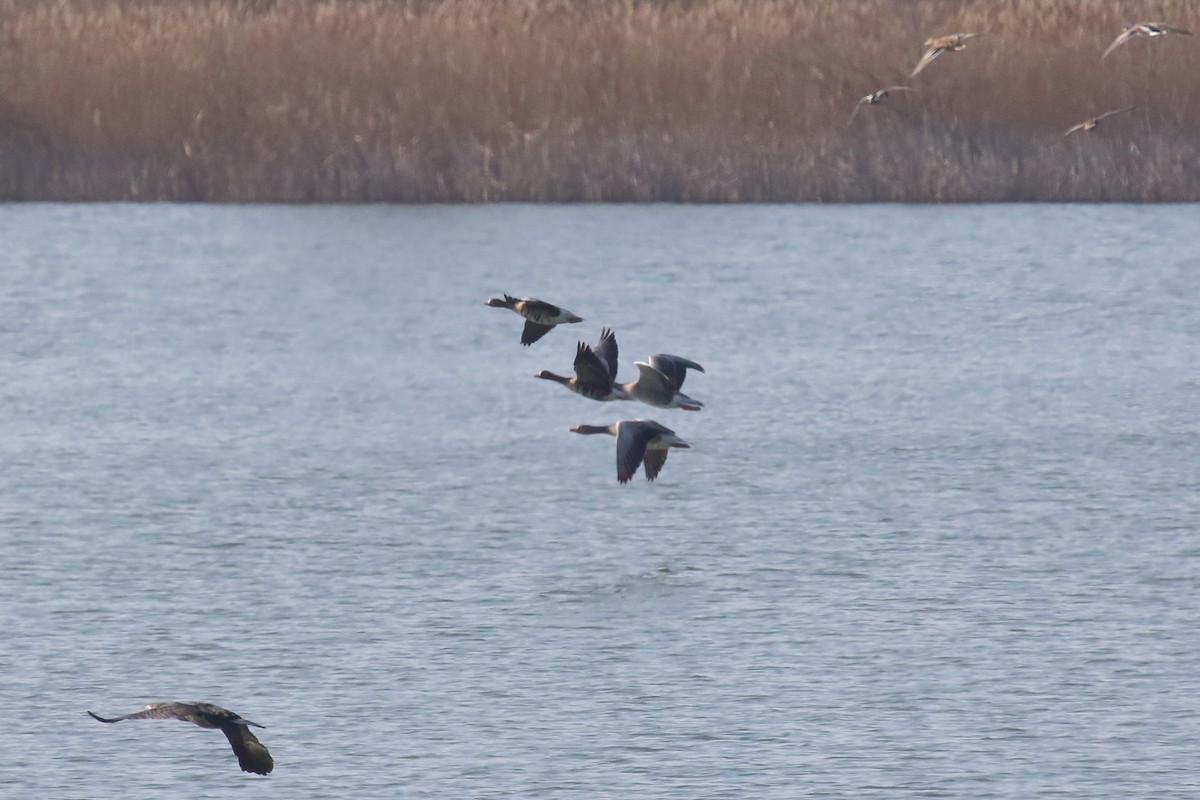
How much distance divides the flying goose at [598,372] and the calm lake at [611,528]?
1.24 metres

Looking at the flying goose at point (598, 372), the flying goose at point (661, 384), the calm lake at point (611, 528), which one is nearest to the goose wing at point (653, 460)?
the flying goose at point (661, 384)

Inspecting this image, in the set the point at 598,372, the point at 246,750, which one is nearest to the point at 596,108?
the point at 598,372

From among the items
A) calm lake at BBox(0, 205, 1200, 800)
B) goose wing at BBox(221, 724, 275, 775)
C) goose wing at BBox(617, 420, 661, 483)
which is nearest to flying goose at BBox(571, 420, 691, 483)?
goose wing at BBox(617, 420, 661, 483)

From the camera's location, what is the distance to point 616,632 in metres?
11.2

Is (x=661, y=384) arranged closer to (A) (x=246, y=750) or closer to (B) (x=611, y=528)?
(B) (x=611, y=528)

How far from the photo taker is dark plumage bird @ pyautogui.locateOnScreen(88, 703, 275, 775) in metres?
6.96

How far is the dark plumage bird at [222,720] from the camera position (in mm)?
6965

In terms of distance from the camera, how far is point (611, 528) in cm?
1379

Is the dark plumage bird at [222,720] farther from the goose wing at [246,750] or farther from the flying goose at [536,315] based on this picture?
the flying goose at [536,315]

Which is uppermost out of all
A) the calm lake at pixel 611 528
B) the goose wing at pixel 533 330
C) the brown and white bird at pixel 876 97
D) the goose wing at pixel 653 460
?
the brown and white bird at pixel 876 97

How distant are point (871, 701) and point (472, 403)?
29.2 ft

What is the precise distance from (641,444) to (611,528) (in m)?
3.17

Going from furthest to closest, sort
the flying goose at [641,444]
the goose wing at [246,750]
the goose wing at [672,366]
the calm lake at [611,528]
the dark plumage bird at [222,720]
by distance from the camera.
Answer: the goose wing at [672,366] < the flying goose at [641,444] < the calm lake at [611,528] < the goose wing at [246,750] < the dark plumage bird at [222,720]

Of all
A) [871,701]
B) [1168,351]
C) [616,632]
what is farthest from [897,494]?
[1168,351]
